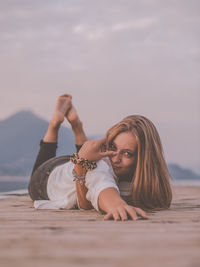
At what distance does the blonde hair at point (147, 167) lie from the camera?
182 centimetres

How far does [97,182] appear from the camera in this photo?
1.58m

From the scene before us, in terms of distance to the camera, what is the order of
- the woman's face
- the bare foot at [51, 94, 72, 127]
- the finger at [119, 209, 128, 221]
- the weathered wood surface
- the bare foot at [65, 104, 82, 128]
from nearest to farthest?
1. the weathered wood surface
2. the finger at [119, 209, 128, 221]
3. the woman's face
4. the bare foot at [51, 94, 72, 127]
5. the bare foot at [65, 104, 82, 128]

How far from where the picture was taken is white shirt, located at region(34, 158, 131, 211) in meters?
1.57

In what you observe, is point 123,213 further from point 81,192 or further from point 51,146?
point 51,146

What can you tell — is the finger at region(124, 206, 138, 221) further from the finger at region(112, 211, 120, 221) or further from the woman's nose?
the woman's nose

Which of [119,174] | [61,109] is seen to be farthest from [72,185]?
[61,109]

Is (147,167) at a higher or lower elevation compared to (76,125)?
lower

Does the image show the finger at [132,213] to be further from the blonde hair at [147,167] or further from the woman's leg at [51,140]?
the woman's leg at [51,140]

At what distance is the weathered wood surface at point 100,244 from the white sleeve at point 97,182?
0.94 ft

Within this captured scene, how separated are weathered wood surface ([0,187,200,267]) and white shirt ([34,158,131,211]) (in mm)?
320

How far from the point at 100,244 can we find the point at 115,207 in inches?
20.4

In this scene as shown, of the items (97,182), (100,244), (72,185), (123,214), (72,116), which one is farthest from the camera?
(72,116)

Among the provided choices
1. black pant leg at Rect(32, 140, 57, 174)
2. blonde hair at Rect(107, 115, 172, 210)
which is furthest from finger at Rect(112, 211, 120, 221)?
black pant leg at Rect(32, 140, 57, 174)

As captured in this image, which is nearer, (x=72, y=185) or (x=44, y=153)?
(x=72, y=185)
